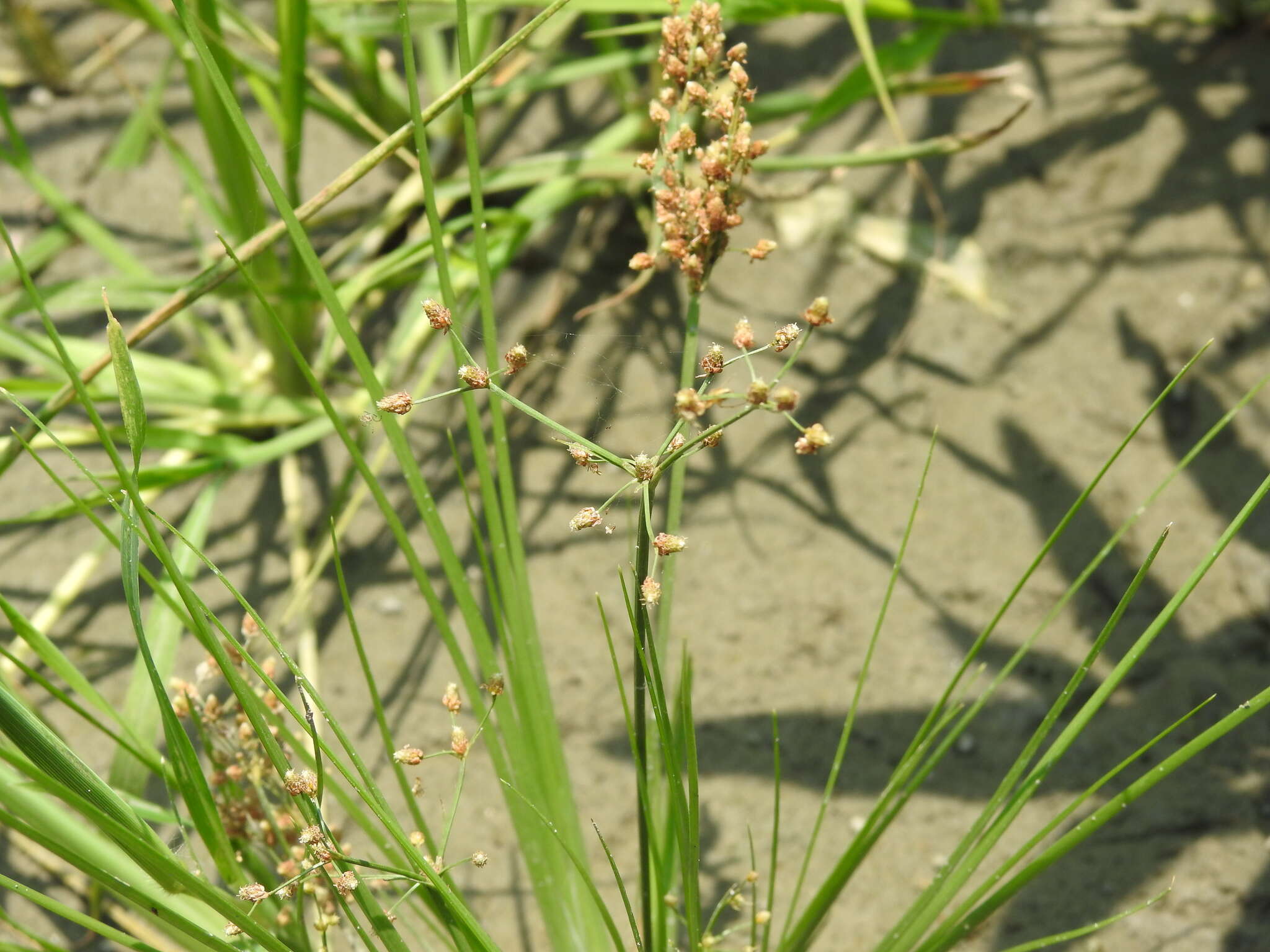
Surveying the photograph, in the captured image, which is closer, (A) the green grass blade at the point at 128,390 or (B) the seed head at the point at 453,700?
(A) the green grass blade at the point at 128,390

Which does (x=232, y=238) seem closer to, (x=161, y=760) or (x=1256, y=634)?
(x=161, y=760)

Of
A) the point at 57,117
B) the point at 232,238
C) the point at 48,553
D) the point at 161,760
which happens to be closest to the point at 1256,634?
the point at 161,760

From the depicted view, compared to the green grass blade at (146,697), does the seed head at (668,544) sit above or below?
below

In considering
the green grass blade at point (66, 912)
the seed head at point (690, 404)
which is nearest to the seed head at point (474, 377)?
the seed head at point (690, 404)

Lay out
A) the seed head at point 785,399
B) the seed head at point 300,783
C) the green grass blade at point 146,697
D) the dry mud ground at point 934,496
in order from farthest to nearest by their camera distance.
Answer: the dry mud ground at point 934,496, the green grass blade at point 146,697, the seed head at point 300,783, the seed head at point 785,399

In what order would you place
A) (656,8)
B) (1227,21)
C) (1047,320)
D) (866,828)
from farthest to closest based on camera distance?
(1227,21) < (1047,320) < (656,8) < (866,828)

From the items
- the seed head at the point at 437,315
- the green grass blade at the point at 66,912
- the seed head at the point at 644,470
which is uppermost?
the seed head at the point at 437,315

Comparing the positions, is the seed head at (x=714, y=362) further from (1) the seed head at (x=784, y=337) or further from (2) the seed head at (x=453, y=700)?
(2) the seed head at (x=453, y=700)
